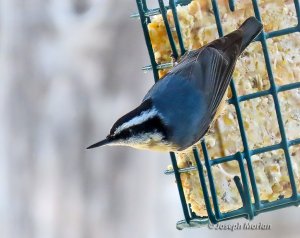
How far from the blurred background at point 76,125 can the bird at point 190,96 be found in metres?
2.33

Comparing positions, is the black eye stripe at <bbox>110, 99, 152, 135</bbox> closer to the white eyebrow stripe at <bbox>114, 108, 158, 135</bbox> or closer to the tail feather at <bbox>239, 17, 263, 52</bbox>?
the white eyebrow stripe at <bbox>114, 108, 158, 135</bbox>

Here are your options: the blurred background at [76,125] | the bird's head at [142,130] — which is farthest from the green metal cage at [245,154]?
the blurred background at [76,125]

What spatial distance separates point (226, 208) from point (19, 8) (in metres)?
2.73

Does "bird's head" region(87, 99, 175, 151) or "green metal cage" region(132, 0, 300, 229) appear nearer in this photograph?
"bird's head" region(87, 99, 175, 151)

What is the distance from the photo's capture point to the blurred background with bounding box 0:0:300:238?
5082mm

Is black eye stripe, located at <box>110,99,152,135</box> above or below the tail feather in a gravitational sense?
below

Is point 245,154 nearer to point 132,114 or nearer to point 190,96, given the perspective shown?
point 190,96

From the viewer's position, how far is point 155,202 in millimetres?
5102

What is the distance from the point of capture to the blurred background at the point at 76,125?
5.08 m

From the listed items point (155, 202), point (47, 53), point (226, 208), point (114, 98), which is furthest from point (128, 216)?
point (226, 208)

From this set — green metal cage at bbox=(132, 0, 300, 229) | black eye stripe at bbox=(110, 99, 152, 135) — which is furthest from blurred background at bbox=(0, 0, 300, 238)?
black eye stripe at bbox=(110, 99, 152, 135)

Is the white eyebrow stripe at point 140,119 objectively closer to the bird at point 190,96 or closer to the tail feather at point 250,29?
the bird at point 190,96

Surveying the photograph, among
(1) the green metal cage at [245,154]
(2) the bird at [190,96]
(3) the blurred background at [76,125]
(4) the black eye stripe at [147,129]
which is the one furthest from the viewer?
(3) the blurred background at [76,125]

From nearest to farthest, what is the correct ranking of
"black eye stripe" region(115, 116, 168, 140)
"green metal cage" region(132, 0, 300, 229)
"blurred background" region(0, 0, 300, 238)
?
1. "black eye stripe" region(115, 116, 168, 140)
2. "green metal cage" region(132, 0, 300, 229)
3. "blurred background" region(0, 0, 300, 238)
